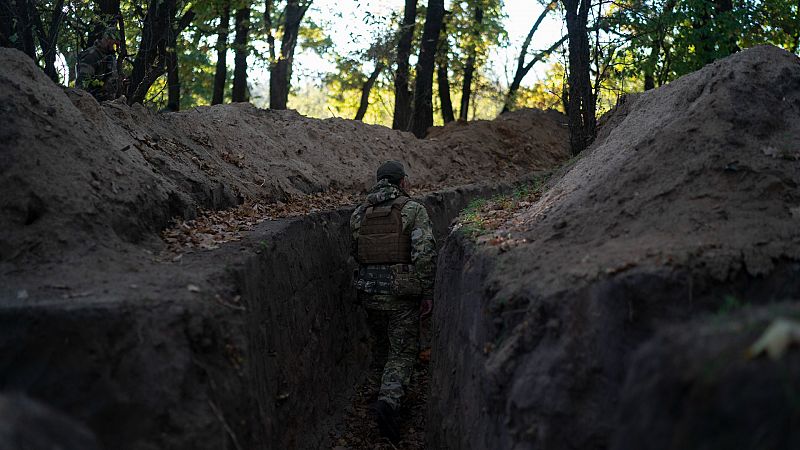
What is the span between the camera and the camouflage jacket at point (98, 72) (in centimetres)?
1230

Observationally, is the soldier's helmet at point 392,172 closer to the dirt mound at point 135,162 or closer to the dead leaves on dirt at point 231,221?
the dead leaves on dirt at point 231,221

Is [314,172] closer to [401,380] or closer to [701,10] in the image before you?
[401,380]

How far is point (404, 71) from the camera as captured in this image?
2128cm

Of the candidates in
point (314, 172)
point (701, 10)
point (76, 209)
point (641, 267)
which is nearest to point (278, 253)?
point (76, 209)

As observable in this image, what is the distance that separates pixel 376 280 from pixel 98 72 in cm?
665

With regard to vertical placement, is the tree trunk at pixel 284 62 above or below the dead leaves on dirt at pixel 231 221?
above

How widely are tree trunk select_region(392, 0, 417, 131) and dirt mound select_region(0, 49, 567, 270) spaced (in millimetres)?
4178

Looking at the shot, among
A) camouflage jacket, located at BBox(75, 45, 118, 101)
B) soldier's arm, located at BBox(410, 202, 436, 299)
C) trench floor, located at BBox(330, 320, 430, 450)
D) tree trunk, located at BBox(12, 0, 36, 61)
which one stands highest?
tree trunk, located at BBox(12, 0, 36, 61)

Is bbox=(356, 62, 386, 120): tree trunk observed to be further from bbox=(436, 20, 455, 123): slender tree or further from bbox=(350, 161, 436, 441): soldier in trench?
bbox=(350, 161, 436, 441): soldier in trench

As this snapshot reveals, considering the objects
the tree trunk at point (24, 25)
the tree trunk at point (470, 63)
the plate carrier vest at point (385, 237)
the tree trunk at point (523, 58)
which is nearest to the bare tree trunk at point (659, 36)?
the tree trunk at point (523, 58)

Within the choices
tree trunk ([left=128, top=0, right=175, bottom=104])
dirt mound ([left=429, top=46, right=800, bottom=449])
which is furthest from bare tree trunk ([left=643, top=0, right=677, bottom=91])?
tree trunk ([left=128, top=0, right=175, bottom=104])

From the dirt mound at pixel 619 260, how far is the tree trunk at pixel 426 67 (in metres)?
12.1

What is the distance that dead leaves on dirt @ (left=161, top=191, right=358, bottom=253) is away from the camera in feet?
26.0

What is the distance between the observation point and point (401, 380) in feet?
30.0
